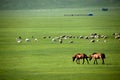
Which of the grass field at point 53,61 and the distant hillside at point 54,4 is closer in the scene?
the grass field at point 53,61

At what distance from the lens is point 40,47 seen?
8625 millimetres

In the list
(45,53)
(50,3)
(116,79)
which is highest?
(50,3)

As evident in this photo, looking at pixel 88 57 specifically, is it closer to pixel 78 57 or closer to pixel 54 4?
pixel 78 57

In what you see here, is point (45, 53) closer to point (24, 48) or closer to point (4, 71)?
point (24, 48)

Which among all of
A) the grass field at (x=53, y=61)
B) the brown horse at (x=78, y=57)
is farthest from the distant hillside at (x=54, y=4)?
the brown horse at (x=78, y=57)

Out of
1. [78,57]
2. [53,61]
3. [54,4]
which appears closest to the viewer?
[78,57]

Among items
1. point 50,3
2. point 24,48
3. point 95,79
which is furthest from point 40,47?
point 50,3

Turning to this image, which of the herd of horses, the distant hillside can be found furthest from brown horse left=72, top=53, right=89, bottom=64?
the distant hillside

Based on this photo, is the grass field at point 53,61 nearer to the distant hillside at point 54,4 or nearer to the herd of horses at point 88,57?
the herd of horses at point 88,57

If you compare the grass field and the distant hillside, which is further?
the distant hillside

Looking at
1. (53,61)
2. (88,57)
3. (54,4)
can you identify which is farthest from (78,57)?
(54,4)

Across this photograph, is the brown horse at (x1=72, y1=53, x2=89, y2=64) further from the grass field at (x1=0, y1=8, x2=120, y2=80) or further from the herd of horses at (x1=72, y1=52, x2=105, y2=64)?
the grass field at (x1=0, y1=8, x2=120, y2=80)

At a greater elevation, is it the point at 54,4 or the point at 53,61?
the point at 54,4

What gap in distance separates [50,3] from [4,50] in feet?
168
